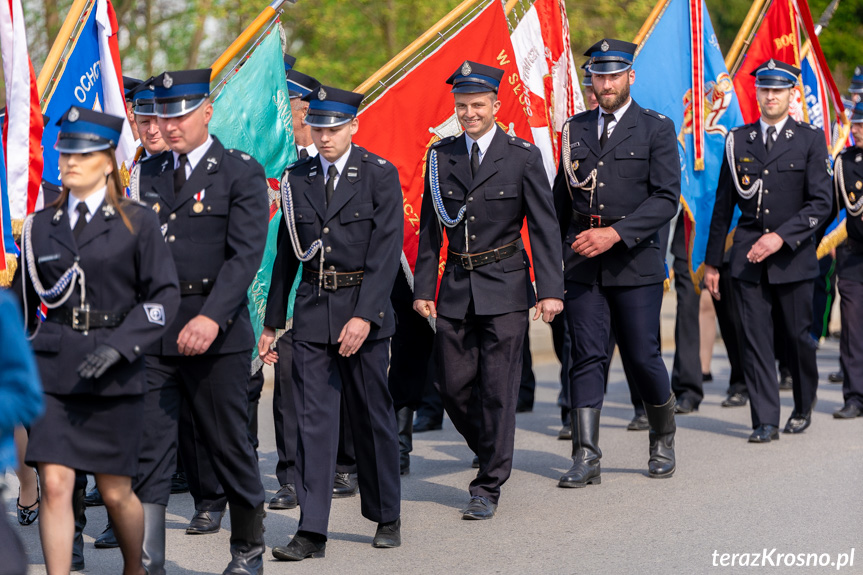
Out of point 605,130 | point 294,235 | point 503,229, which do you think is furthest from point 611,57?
point 294,235

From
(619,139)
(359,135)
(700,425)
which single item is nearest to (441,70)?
(359,135)

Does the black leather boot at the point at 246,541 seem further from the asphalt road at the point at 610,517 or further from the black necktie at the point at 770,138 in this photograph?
the black necktie at the point at 770,138

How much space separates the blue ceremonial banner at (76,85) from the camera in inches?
283

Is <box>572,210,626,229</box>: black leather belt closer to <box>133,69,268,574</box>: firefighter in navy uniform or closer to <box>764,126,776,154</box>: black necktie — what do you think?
<box>764,126,776,154</box>: black necktie

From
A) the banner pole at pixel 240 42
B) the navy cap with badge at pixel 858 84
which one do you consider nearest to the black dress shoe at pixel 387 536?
the banner pole at pixel 240 42

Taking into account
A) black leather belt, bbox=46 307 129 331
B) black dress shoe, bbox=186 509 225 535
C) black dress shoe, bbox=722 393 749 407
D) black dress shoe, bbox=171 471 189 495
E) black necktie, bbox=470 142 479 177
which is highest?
black necktie, bbox=470 142 479 177

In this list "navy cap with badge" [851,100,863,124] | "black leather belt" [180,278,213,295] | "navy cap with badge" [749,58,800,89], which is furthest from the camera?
"navy cap with badge" [851,100,863,124]

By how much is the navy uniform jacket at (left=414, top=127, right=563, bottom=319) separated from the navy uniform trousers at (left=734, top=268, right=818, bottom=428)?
2383mm

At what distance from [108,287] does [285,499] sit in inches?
95.1

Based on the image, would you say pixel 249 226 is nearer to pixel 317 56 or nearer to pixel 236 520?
pixel 236 520

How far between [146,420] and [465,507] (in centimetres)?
217

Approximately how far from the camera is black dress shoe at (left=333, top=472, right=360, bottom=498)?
23.4 feet

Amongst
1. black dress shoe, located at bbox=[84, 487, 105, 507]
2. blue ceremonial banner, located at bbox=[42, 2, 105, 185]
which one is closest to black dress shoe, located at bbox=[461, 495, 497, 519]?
black dress shoe, located at bbox=[84, 487, 105, 507]

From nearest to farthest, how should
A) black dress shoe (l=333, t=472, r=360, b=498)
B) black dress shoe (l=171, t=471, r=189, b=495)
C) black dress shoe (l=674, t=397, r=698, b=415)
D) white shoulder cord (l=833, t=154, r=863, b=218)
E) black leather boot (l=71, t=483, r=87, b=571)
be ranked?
1. black leather boot (l=71, t=483, r=87, b=571)
2. black dress shoe (l=333, t=472, r=360, b=498)
3. black dress shoe (l=171, t=471, r=189, b=495)
4. white shoulder cord (l=833, t=154, r=863, b=218)
5. black dress shoe (l=674, t=397, r=698, b=415)
